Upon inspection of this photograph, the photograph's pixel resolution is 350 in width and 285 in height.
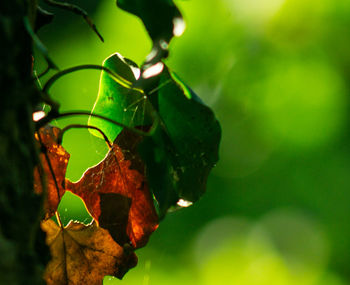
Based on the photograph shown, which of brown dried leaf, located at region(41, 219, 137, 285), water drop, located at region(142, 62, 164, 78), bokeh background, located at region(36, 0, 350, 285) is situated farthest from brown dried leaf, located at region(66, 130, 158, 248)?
bokeh background, located at region(36, 0, 350, 285)

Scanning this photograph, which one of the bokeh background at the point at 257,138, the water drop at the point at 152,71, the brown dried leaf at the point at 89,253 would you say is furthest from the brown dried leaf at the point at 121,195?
the bokeh background at the point at 257,138

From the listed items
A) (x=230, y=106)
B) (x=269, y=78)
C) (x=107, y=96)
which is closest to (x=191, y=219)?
(x=230, y=106)

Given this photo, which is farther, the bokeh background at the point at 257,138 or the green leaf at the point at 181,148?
the bokeh background at the point at 257,138

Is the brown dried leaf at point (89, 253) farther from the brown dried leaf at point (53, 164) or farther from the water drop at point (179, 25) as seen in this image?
the water drop at point (179, 25)

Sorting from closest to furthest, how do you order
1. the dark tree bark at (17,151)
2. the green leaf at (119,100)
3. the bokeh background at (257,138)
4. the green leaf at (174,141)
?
the dark tree bark at (17,151) → the green leaf at (174,141) → the green leaf at (119,100) → the bokeh background at (257,138)

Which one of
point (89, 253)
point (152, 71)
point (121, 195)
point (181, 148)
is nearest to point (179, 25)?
point (152, 71)

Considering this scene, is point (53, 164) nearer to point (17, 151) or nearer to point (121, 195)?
point (121, 195)

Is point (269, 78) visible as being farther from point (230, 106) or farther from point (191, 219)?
point (191, 219)
